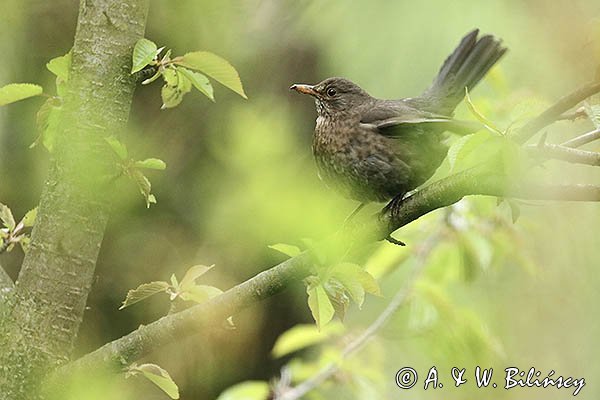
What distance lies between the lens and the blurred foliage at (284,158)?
2.74 metres

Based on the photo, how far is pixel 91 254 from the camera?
1593 mm

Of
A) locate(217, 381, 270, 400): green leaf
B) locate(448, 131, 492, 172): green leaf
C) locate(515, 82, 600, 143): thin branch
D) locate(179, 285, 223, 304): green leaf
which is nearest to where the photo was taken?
locate(515, 82, 600, 143): thin branch

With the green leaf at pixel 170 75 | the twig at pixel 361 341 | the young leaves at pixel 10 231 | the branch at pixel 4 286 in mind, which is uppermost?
the green leaf at pixel 170 75

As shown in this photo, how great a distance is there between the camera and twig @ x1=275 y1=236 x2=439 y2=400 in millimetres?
2664

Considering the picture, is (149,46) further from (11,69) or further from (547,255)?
(547,255)

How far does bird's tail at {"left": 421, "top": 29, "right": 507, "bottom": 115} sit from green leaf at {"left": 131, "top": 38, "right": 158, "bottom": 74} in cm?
123

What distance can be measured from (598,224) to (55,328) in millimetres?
2673

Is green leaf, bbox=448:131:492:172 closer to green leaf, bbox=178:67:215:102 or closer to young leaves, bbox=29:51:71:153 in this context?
green leaf, bbox=178:67:215:102

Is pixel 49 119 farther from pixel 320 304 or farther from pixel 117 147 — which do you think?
pixel 320 304

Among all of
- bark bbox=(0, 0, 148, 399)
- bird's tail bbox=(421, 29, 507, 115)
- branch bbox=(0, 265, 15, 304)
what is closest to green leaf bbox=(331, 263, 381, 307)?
bark bbox=(0, 0, 148, 399)

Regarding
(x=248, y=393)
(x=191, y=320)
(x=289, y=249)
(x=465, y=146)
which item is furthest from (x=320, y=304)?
(x=248, y=393)

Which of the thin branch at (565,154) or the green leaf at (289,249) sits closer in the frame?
the thin branch at (565,154)

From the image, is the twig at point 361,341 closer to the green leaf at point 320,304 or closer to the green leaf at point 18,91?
the green leaf at point 320,304

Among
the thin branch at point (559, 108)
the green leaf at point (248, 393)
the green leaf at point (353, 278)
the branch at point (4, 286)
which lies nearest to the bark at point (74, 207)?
the branch at point (4, 286)
